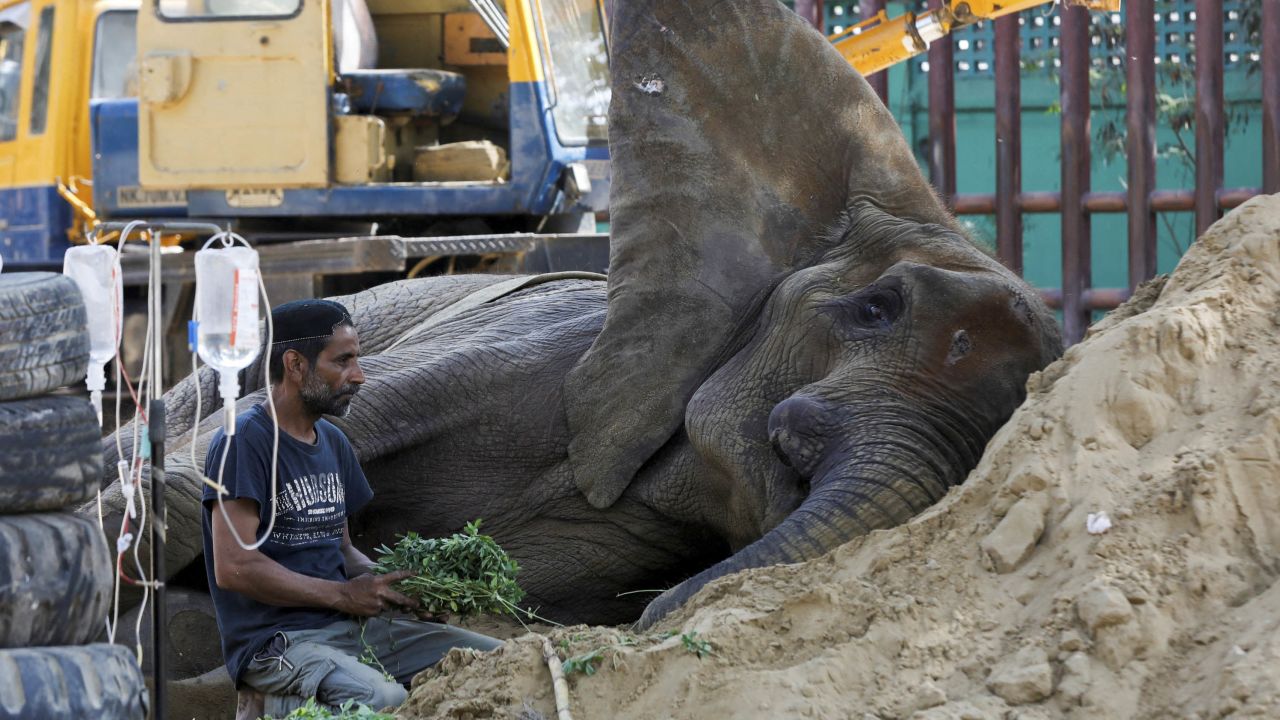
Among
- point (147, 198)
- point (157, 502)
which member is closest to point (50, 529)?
point (157, 502)

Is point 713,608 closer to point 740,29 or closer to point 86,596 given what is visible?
point 86,596

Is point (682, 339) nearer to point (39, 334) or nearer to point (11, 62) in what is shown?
point (39, 334)

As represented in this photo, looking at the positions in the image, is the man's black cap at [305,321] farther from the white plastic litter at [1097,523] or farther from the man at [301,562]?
the white plastic litter at [1097,523]

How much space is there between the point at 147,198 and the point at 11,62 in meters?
2.03

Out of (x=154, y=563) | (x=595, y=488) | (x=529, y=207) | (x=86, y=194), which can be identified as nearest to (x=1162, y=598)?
(x=154, y=563)

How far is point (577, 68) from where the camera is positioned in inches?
482

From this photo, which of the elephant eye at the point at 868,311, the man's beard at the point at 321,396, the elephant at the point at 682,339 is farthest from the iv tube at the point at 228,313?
the elephant eye at the point at 868,311

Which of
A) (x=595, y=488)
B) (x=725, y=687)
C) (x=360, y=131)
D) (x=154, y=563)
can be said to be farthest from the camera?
(x=360, y=131)

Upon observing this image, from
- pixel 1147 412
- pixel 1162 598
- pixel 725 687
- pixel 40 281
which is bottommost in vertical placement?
pixel 725 687

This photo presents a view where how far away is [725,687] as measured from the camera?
12.6 feet

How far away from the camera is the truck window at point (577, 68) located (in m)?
12.0

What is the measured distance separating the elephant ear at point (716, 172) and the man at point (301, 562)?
1.35 m

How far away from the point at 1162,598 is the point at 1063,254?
8.58 meters

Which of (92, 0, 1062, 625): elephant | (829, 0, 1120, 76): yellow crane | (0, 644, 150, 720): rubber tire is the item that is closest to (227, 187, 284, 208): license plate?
(829, 0, 1120, 76): yellow crane
